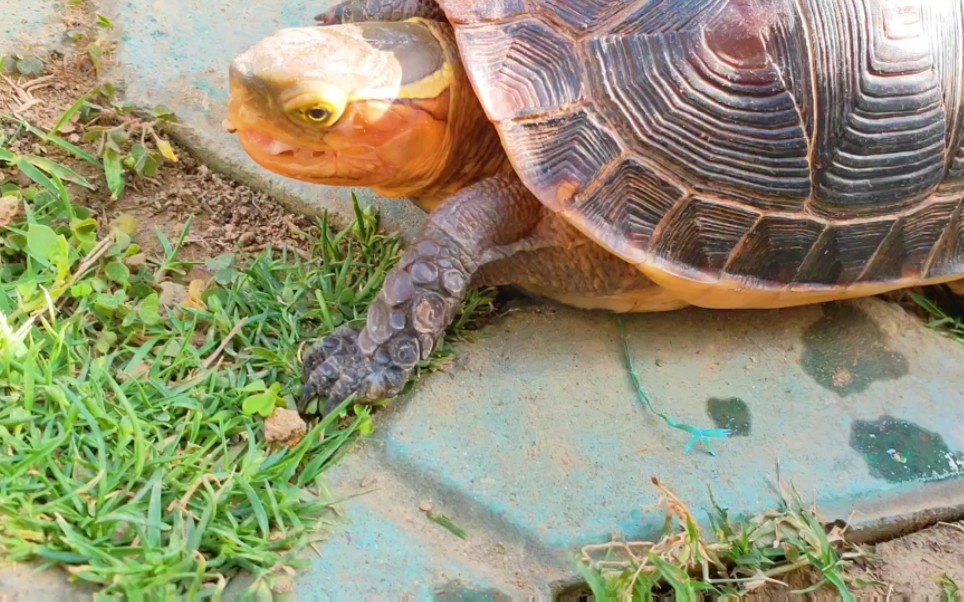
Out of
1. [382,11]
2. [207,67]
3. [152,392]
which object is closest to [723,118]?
[382,11]

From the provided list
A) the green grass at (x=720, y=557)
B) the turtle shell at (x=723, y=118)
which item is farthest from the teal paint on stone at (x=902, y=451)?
the turtle shell at (x=723, y=118)

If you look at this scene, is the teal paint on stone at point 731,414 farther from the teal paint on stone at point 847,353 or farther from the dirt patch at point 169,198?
the dirt patch at point 169,198

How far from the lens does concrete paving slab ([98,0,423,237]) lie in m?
2.85

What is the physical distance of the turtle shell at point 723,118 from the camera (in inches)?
83.2

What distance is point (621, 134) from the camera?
2125 mm

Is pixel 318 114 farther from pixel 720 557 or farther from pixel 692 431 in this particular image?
pixel 720 557

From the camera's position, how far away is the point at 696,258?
2.26 meters

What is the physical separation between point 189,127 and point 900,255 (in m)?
2.64

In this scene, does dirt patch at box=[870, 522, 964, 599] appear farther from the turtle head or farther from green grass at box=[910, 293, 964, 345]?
the turtle head

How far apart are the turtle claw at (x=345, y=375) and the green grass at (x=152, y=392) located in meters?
0.05

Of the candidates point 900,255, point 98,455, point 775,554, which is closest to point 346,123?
point 98,455

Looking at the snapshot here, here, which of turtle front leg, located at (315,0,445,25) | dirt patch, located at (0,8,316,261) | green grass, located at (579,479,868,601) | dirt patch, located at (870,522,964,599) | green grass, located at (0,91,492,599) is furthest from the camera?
dirt patch, located at (0,8,316,261)

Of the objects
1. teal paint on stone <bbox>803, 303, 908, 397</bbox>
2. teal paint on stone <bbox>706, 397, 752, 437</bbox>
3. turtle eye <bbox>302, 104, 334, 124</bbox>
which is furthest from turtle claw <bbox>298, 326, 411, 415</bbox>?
teal paint on stone <bbox>803, 303, 908, 397</bbox>

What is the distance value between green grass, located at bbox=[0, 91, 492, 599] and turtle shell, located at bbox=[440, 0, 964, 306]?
0.67 meters
